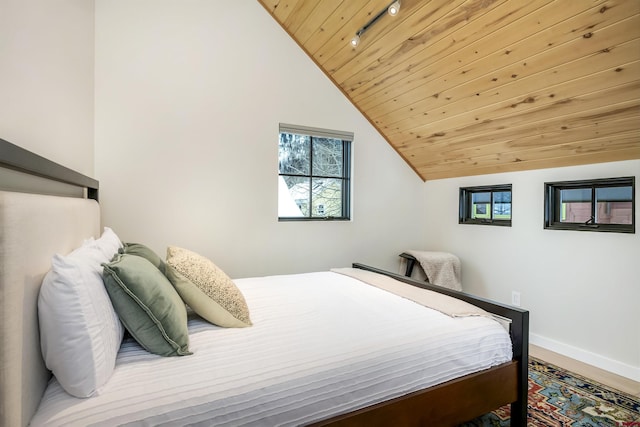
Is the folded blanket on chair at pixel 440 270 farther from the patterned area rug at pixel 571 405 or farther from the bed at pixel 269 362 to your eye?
the bed at pixel 269 362

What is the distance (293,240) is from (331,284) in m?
0.86

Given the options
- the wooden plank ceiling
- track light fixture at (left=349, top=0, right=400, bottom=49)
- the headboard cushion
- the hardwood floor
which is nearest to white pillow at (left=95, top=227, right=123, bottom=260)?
the headboard cushion

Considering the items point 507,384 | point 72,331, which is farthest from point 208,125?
point 507,384

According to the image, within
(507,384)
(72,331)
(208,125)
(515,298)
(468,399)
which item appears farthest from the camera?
(515,298)

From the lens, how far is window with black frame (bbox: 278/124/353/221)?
3096 millimetres

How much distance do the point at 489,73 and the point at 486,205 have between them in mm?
1443

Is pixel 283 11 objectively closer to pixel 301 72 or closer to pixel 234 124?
pixel 301 72

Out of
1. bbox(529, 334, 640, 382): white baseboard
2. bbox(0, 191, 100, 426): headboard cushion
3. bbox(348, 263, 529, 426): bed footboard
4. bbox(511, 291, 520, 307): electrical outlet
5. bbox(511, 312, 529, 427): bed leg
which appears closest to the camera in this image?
bbox(0, 191, 100, 426): headboard cushion

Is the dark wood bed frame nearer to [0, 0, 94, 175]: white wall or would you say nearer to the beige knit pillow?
the beige knit pillow

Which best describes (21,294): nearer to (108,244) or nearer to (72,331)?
(72,331)

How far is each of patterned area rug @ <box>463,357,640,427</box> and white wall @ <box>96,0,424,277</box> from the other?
1.79 meters

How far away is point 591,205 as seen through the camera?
2.43m

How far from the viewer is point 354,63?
9.44 feet

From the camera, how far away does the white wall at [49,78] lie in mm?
1123
